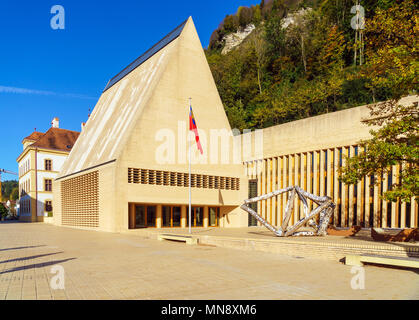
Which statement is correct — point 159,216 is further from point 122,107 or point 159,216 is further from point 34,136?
point 34,136

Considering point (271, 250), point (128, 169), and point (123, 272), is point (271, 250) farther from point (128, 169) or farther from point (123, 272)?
point (128, 169)

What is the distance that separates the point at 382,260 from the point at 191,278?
16.9ft

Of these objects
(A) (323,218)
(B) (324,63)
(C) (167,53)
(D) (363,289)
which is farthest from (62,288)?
(B) (324,63)

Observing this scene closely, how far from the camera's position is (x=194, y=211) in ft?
94.5

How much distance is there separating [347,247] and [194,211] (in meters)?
→ 19.1

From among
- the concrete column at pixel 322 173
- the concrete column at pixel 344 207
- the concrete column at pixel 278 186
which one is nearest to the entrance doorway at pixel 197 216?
the concrete column at pixel 278 186

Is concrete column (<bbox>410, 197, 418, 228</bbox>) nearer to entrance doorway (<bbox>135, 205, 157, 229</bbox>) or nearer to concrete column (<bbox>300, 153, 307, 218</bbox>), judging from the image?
concrete column (<bbox>300, 153, 307, 218</bbox>)

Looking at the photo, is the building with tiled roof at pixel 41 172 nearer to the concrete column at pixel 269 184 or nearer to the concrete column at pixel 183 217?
the concrete column at pixel 183 217

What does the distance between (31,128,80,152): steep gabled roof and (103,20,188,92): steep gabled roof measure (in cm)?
1203

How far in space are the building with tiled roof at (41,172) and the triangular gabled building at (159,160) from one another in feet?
42.6

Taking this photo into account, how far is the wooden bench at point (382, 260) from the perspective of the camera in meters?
8.28

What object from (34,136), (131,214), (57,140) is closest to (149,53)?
(131,214)

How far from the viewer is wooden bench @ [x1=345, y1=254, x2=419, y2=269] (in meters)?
8.28

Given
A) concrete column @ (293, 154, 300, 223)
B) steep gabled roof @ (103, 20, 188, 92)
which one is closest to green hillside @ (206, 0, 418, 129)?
concrete column @ (293, 154, 300, 223)
